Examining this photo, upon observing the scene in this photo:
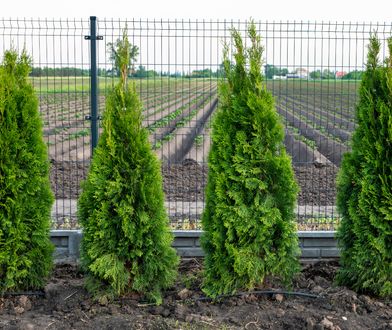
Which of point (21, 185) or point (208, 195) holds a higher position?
point (21, 185)

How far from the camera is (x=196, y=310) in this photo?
652cm

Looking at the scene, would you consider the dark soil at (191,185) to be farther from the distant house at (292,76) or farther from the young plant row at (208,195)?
the young plant row at (208,195)

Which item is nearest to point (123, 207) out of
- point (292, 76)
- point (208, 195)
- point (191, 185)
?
point (208, 195)

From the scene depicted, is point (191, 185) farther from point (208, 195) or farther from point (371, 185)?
point (371, 185)

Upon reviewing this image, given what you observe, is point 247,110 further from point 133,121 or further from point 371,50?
point 371,50

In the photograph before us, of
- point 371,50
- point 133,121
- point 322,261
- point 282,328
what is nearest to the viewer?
point 282,328

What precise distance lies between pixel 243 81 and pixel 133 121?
1.21 metres

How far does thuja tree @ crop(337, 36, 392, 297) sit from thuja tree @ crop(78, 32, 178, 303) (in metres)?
2.02

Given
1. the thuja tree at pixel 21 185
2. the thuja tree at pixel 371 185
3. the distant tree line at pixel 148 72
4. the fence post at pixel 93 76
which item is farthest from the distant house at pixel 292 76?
the thuja tree at pixel 21 185

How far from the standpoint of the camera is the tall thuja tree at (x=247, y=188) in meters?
6.62

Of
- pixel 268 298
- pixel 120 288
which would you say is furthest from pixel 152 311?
pixel 268 298

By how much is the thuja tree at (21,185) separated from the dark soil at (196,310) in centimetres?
30

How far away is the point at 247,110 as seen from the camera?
21.9 ft

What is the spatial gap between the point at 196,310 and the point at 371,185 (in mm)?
2198
